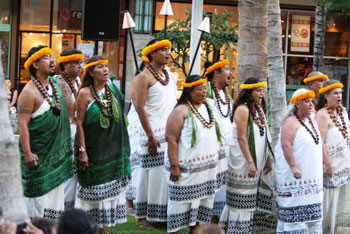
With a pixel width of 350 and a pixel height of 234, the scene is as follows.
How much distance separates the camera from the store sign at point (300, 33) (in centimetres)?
2505

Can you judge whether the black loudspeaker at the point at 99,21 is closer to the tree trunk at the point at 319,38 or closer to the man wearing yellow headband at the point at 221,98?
the man wearing yellow headband at the point at 221,98

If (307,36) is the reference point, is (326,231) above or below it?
below

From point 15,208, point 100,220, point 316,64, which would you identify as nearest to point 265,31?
point 100,220

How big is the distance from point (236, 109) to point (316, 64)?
41.8 ft

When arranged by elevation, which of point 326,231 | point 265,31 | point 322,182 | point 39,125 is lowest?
point 326,231

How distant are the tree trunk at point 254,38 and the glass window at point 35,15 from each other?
14.2 meters

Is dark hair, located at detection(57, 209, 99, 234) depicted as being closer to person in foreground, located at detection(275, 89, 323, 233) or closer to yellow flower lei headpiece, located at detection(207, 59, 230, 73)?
person in foreground, located at detection(275, 89, 323, 233)

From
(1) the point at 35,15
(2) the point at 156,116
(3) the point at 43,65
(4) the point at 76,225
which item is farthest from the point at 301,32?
(4) the point at 76,225

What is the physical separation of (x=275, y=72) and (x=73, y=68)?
3.38 metres

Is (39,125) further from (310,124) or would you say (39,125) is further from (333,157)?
(333,157)

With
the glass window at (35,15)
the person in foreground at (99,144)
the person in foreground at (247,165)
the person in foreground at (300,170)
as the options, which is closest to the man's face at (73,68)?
the person in foreground at (99,144)

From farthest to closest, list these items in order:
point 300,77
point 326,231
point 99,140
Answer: point 300,77, point 326,231, point 99,140

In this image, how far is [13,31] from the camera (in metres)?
23.4

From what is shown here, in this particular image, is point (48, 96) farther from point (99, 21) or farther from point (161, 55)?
point (99, 21)
